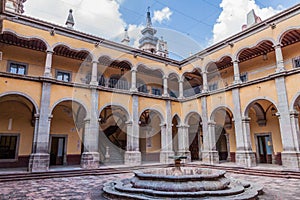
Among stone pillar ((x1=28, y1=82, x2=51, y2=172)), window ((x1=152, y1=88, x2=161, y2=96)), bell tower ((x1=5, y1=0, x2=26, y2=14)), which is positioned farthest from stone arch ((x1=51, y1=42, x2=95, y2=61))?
bell tower ((x1=5, y1=0, x2=26, y2=14))

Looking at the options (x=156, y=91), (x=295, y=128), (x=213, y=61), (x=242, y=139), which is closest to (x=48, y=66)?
(x=156, y=91)

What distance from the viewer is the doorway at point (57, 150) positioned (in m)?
15.4

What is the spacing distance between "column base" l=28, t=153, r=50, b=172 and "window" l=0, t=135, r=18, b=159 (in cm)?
306

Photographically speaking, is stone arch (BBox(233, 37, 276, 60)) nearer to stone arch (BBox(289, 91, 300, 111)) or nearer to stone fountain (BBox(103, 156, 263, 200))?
stone arch (BBox(289, 91, 300, 111))

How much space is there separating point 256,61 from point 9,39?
17004 millimetres

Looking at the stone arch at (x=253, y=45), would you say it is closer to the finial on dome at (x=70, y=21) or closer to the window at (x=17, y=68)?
the finial on dome at (x=70, y=21)

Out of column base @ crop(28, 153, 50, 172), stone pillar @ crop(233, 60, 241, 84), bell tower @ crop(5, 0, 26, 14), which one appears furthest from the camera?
bell tower @ crop(5, 0, 26, 14)

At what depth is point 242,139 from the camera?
13.9 metres

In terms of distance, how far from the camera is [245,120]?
14.0m

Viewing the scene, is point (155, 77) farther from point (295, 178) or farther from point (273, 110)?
point (295, 178)

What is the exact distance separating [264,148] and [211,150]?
392 cm

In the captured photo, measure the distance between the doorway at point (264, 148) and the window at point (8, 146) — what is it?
16919 millimetres

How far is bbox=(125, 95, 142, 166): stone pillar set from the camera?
1501 centimetres

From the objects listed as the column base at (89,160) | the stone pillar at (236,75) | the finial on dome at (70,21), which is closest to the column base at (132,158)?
the column base at (89,160)
